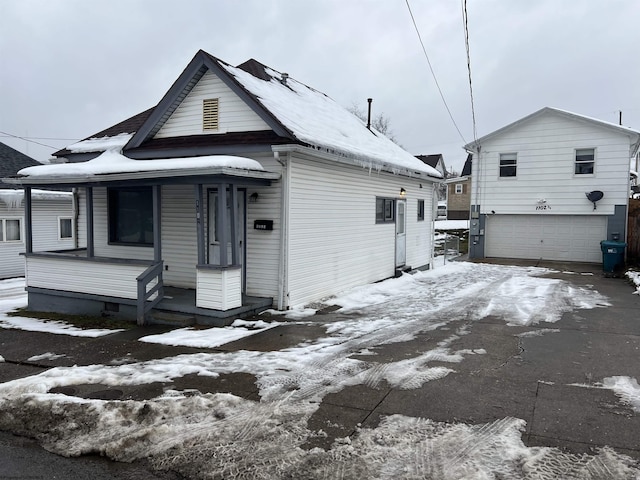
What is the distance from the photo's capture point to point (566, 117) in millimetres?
18141

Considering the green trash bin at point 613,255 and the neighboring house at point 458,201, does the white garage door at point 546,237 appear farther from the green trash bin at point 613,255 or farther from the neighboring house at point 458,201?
the neighboring house at point 458,201

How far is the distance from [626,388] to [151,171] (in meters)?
7.47

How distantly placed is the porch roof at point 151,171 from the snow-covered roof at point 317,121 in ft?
4.00

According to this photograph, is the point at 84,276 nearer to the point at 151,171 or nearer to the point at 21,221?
the point at 151,171

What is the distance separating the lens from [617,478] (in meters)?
3.19

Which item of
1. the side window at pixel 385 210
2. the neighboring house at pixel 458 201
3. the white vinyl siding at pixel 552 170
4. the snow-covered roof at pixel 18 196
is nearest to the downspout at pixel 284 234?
the side window at pixel 385 210

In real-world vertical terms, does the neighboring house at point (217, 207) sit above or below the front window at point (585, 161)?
below

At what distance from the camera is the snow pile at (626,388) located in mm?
4555

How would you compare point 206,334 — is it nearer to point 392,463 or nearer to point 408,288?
point 392,463

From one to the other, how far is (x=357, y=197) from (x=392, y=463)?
8336mm

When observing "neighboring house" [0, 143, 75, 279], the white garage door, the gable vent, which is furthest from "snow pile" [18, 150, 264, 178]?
the white garage door

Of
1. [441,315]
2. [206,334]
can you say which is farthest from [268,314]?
[441,315]

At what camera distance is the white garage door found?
1825 cm

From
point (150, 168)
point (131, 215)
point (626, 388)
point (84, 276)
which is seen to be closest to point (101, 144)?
point (131, 215)
